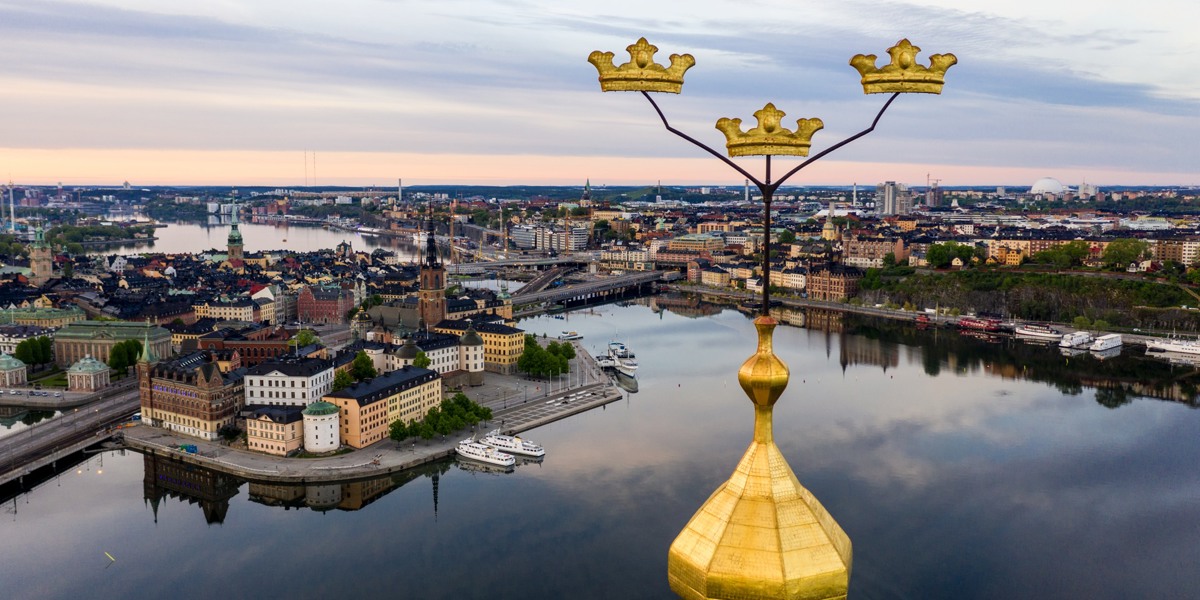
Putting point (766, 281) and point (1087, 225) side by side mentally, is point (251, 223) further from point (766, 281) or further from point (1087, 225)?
point (766, 281)

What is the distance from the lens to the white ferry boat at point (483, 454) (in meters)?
22.1

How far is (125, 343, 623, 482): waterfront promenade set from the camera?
69.7 ft

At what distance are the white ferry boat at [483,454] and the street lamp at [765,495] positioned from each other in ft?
65.1

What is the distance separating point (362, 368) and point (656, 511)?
462 inches

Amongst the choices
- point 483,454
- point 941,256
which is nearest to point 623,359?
point 483,454

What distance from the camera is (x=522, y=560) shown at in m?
16.9

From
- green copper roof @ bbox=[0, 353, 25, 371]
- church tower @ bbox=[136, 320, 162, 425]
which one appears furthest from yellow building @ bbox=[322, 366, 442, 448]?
green copper roof @ bbox=[0, 353, 25, 371]

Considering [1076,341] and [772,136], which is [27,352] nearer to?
[772,136]

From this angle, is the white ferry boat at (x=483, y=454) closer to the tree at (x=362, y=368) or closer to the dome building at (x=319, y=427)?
the dome building at (x=319, y=427)

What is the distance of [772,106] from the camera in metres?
2.68

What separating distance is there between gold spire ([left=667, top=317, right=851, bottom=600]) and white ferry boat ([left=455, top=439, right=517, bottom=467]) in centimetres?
1991

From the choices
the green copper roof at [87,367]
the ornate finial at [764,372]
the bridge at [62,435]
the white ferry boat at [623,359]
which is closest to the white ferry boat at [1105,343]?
the white ferry boat at [623,359]

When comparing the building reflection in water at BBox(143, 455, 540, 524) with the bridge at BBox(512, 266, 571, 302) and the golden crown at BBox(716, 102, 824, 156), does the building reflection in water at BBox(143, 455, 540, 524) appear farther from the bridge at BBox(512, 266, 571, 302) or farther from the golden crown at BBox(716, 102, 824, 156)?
the bridge at BBox(512, 266, 571, 302)

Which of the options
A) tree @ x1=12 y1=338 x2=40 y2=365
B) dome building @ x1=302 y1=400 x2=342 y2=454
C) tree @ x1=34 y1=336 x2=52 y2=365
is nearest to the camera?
dome building @ x1=302 y1=400 x2=342 y2=454
